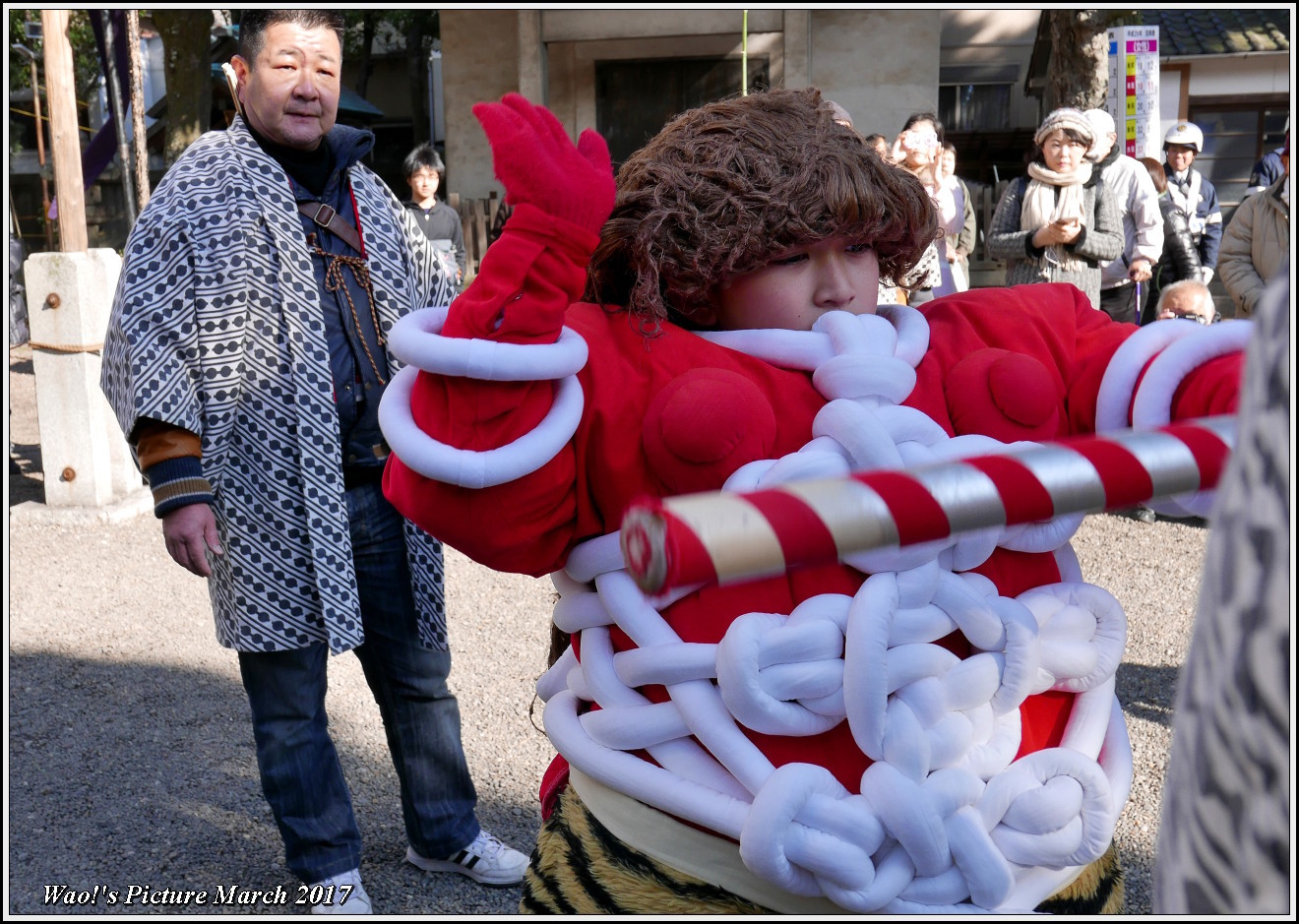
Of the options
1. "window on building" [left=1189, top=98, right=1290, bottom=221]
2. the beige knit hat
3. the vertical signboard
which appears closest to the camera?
the beige knit hat

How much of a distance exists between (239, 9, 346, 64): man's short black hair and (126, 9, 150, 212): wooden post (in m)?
5.10

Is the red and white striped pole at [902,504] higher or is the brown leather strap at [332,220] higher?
the brown leather strap at [332,220]

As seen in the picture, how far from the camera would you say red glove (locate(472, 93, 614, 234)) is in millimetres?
1281

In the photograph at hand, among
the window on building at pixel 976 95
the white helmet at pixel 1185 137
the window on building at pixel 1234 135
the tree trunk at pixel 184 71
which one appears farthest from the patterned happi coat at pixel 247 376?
the window on building at pixel 1234 135

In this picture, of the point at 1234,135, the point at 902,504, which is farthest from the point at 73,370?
the point at 1234,135

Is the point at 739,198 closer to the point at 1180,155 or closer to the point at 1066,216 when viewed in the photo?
the point at 1066,216

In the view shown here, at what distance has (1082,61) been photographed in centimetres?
888

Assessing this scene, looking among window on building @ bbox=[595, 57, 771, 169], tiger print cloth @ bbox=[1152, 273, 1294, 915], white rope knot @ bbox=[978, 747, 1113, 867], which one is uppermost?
window on building @ bbox=[595, 57, 771, 169]

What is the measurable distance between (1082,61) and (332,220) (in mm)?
7896

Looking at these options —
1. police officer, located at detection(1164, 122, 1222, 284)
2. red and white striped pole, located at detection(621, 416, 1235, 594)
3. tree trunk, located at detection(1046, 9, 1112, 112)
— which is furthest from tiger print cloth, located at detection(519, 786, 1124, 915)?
tree trunk, located at detection(1046, 9, 1112, 112)

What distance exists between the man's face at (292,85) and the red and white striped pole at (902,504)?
1.95 metres

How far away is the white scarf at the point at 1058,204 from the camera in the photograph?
5.36 metres

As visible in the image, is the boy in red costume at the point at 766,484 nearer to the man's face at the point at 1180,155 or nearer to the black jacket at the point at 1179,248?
the black jacket at the point at 1179,248

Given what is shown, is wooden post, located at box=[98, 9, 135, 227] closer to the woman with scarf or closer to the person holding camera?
the person holding camera
